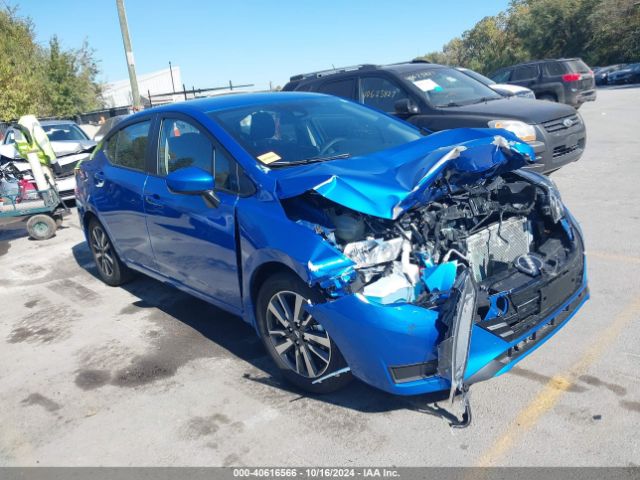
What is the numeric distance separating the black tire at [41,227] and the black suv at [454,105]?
438 centimetres

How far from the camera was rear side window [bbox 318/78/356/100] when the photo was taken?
8.40m

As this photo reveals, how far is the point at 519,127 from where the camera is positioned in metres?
7.00

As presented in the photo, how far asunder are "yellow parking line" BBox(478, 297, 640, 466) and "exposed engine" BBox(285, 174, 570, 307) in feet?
2.21

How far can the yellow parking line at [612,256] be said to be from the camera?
506cm

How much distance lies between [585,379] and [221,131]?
9.21ft

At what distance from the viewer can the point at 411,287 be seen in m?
2.97

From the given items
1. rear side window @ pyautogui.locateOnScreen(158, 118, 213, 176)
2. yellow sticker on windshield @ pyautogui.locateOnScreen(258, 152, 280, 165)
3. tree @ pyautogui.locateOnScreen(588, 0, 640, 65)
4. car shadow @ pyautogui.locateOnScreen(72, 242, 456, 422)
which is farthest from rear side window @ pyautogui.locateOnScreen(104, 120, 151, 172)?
tree @ pyautogui.locateOnScreen(588, 0, 640, 65)

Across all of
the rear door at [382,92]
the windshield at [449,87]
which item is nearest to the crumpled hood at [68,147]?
the rear door at [382,92]

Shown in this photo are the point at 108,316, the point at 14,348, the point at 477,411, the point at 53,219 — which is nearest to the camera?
Answer: the point at 477,411

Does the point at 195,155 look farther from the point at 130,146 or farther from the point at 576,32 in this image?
the point at 576,32

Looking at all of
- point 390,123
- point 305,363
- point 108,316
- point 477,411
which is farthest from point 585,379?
point 108,316

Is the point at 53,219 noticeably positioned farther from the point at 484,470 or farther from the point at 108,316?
the point at 484,470

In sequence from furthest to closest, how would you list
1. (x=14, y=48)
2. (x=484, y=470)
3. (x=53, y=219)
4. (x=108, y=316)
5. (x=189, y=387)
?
(x=14, y=48) < (x=53, y=219) < (x=108, y=316) < (x=189, y=387) < (x=484, y=470)

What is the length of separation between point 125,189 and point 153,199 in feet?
1.97
